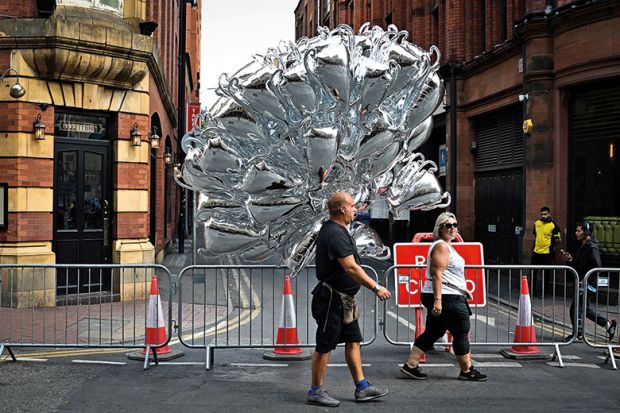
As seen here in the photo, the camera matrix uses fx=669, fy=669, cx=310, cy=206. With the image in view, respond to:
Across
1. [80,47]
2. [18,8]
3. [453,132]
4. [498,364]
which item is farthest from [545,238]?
[18,8]

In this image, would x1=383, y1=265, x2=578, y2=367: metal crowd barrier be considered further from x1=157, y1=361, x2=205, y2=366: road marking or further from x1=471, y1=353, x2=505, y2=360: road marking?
x1=157, y1=361, x2=205, y2=366: road marking

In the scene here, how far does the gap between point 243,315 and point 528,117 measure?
8.12m

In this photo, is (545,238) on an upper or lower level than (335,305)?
upper

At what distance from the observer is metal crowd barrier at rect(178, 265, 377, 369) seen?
25.0 ft

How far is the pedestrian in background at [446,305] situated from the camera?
6.65 metres

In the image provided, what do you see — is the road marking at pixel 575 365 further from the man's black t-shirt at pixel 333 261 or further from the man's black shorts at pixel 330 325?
the man's black t-shirt at pixel 333 261

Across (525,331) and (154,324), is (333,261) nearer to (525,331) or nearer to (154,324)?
(154,324)

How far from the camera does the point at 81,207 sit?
39.3 feet

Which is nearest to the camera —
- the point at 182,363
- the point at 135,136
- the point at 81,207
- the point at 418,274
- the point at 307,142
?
the point at 307,142

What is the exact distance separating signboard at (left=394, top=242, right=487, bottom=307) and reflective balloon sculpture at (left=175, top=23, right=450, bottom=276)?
80 cm

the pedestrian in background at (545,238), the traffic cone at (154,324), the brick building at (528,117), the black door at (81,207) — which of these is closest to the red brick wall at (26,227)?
the black door at (81,207)

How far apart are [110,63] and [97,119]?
44.4 inches

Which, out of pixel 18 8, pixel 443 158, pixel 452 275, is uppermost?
pixel 18 8

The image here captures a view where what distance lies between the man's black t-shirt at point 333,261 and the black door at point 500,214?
10430 mm
